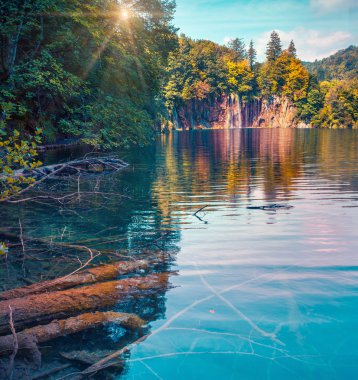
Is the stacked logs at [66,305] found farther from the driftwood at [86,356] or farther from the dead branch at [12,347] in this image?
the driftwood at [86,356]

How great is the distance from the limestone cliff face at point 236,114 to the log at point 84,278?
11466cm

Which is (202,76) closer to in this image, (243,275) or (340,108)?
(340,108)

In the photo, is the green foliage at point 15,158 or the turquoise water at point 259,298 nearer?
the turquoise water at point 259,298

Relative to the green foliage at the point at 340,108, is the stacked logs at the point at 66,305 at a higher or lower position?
lower

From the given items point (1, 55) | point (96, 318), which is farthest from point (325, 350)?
point (1, 55)

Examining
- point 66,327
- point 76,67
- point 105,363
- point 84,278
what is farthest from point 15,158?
point 76,67

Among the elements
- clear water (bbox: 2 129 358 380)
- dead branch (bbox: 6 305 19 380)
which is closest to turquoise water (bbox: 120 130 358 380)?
clear water (bbox: 2 129 358 380)

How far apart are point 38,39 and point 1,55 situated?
227 centimetres

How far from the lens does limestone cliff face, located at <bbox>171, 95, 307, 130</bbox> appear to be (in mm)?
122938

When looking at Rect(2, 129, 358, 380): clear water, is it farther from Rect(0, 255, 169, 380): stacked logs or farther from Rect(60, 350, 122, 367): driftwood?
Rect(0, 255, 169, 380): stacked logs

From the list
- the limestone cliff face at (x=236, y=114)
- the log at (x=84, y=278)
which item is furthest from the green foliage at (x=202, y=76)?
the log at (x=84, y=278)

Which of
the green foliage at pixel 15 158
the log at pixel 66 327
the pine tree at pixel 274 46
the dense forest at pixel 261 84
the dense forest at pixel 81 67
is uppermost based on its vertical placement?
the pine tree at pixel 274 46

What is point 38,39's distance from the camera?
21109 mm

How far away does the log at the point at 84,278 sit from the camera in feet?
18.9
